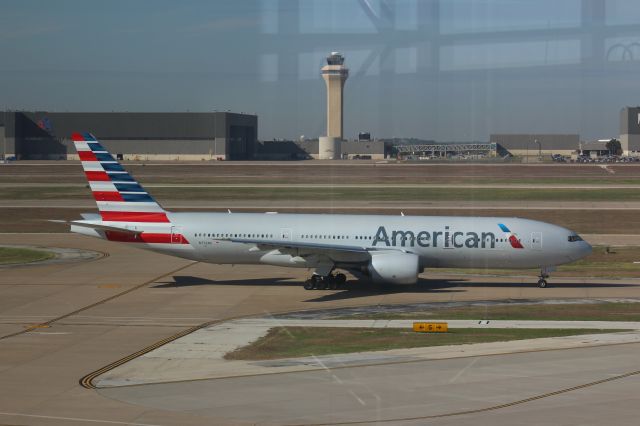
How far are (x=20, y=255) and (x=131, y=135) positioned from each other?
3560 inches

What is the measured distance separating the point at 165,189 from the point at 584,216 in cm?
4474

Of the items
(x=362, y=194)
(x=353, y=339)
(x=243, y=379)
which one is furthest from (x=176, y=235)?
(x=362, y=194)

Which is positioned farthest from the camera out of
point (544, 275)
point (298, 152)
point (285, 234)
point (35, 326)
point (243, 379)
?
point (298, 152)

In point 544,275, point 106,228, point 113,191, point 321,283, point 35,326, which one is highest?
point 113,191

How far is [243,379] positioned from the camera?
77.6 ft

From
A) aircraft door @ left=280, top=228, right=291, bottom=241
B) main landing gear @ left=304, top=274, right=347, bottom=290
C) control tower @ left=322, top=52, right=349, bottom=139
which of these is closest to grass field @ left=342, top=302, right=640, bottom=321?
main landing gear @ left=304, top=274, right=347, bottom=290

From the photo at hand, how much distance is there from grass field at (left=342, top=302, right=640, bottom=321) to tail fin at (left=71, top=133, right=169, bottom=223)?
43.0ft

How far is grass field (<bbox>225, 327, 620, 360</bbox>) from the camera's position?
2723 centimetres

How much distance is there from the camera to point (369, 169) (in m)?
128

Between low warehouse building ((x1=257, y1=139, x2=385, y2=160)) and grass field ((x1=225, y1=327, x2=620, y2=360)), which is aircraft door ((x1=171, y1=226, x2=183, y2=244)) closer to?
grass field ((x1=225, y1=327, x2=620, y2=360))

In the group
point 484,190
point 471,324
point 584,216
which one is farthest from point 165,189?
point 471,324

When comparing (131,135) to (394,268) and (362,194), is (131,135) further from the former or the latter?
(394,268)

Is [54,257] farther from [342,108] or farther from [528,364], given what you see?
[528,364]

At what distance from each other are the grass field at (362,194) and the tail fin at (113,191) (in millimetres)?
40918
